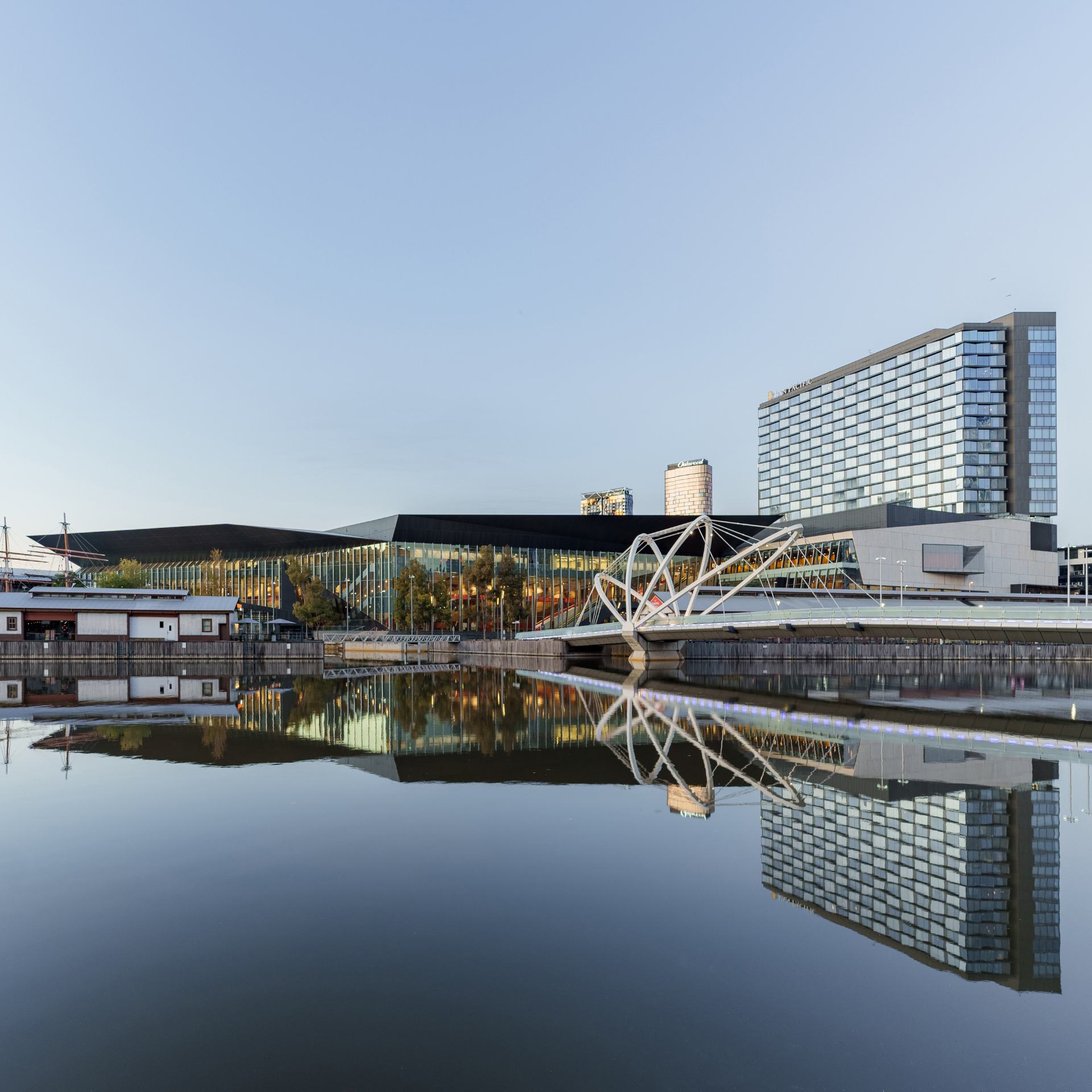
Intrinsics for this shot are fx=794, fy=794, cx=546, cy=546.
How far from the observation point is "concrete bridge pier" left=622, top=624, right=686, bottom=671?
69.8m

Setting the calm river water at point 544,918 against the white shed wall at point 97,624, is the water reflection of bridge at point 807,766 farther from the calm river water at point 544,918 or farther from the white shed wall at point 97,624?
the white shed wall at point 97,624

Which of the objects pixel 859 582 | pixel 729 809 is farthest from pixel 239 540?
pixel 729 809

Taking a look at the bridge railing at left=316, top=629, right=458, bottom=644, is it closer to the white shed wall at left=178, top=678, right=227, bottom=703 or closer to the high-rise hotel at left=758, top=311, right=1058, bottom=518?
the white shed wall at left=178, top=678, right=227, bottom=703

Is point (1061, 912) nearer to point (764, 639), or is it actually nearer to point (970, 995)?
point (970, 995)

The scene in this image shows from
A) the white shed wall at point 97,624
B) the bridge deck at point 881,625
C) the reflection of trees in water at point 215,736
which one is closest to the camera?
the reflection of trees in water at point 215,736

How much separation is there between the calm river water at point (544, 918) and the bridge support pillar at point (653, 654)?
45.1m

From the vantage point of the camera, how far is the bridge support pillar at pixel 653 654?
69.8 meters

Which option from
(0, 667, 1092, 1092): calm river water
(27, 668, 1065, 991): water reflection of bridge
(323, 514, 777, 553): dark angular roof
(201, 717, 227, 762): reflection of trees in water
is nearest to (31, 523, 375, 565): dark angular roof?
(323, 514, 777, 553): dark angular roof

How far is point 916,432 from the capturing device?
554 feet

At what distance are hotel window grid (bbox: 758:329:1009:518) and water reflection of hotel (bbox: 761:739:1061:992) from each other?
157 metres

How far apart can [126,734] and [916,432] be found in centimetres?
17226

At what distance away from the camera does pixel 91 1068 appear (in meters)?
7.00

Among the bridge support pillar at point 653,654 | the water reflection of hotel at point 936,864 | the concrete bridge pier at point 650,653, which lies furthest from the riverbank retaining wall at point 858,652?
the water reflection of hotel at point 936,864

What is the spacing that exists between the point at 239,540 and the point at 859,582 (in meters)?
91.8
